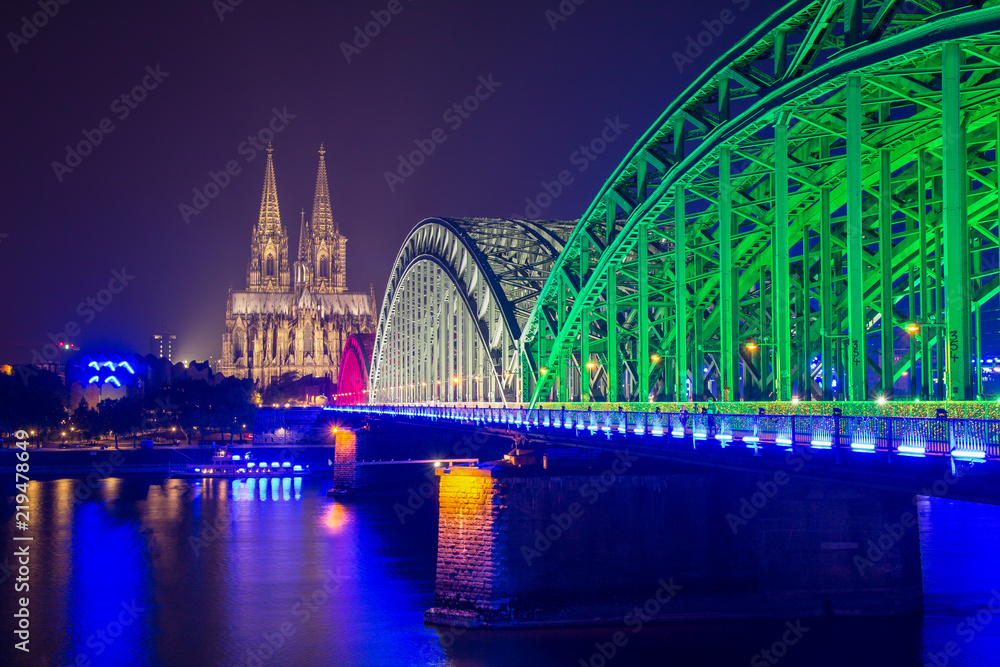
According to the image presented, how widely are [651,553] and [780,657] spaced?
5863 millimetres

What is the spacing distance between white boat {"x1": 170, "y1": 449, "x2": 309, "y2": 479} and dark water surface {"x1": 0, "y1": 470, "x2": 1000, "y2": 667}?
42049 millimetres

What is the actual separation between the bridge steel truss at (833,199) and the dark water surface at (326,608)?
9155mm

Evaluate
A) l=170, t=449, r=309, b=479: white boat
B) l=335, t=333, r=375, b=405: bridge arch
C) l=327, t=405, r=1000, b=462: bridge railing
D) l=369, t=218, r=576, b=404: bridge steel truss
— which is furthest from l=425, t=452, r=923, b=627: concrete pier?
l=335, t=333, r=375, b=405: bridge arch

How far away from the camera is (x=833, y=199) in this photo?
3891 cm

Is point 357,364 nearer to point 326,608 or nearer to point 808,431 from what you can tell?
point 326,608

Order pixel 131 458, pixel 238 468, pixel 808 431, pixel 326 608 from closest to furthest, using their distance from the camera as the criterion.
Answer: pixel 808 431 < pixel 326 608 < pixel 238 468 < pixel 131 458

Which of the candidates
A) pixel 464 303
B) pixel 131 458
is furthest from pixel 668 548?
pixel 131 458

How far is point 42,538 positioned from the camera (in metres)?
65.9

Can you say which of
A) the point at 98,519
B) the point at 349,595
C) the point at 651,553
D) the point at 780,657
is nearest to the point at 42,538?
the point at 98,519

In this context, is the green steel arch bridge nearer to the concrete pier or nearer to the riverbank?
the concrete pier

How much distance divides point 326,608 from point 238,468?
79329 mm

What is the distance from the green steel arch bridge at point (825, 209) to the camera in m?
26.4

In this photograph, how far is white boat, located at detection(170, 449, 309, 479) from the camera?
392 feet

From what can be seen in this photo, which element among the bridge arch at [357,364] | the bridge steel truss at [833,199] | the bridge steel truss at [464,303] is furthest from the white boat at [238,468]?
the bridge steel truss at [833,199]
